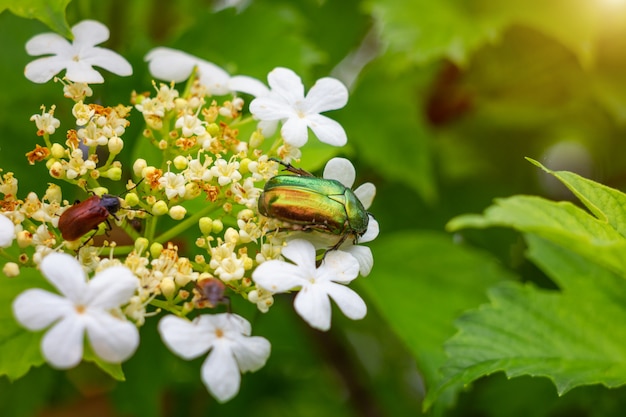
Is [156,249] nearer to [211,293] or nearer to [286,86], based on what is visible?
[211,293]

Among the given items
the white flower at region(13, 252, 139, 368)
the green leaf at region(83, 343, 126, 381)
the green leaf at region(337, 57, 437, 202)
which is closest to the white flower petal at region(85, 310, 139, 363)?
the white flower at region(13, 252, 139, 368)

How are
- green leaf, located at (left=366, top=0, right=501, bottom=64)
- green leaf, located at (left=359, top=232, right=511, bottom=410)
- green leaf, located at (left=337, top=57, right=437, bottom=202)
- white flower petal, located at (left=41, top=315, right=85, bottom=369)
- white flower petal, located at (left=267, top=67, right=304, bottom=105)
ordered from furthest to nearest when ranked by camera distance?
1. green leaf, located at (left=337, top=57, right=437, bottom=202)
2. green leaf, located at (left=366, top=0, right=501, bottom=64)
3. green leaf, located at (left=359, top=232, right=511, bottom=410)
4. white flower petal, located at (left=267, top=67, right=304, bottom=105)
5. white flower petal, located at (left=41, top=315, right=85, bottom=369)

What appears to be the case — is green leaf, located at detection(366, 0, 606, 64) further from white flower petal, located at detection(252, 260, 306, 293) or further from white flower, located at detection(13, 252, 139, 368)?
white flower, located at detection(13, 252, 139, 368)

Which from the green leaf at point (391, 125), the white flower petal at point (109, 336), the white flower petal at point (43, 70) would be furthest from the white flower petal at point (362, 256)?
the green leaf at point (391, 125)

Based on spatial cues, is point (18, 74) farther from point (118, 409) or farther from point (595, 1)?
point (595, 1)

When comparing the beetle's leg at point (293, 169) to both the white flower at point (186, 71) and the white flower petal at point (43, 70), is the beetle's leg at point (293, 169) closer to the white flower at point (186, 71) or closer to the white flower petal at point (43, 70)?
the white flower at point (186, 71)

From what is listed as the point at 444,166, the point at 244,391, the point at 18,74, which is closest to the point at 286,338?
the point at 244,391
